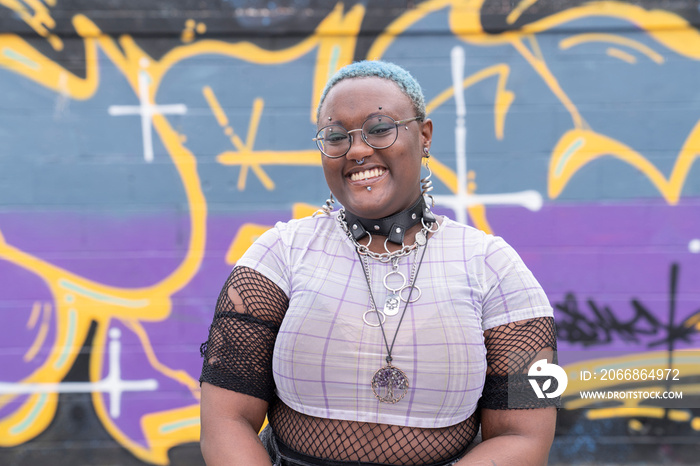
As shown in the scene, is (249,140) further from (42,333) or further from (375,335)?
(375,335)

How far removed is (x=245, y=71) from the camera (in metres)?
3.03

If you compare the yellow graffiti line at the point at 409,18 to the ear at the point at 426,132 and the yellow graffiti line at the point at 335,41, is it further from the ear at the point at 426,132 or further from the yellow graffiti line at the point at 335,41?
the ear at the point at 426,132

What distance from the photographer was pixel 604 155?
118 inches

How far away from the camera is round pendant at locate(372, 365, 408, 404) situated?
1.18 meters

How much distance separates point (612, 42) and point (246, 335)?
8.63 feet

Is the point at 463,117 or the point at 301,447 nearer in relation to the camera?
the point at 301,447

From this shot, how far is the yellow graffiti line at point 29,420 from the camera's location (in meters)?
3.06

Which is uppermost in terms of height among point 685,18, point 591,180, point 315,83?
point 685,18

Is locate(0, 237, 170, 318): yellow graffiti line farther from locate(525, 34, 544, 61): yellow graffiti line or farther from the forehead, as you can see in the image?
locate(525, 34, 544, 61): yellow graffiti line

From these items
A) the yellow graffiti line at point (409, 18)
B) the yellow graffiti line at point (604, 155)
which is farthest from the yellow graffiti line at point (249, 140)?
the yellow graffiti line at point (604, 155)

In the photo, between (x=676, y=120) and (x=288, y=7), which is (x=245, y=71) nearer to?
(x=288, y=7)

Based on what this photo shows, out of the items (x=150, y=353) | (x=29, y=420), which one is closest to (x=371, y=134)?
(x=150, y=353)

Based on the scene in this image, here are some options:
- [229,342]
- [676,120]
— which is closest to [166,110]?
[229,342]

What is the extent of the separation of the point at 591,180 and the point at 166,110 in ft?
7.38
